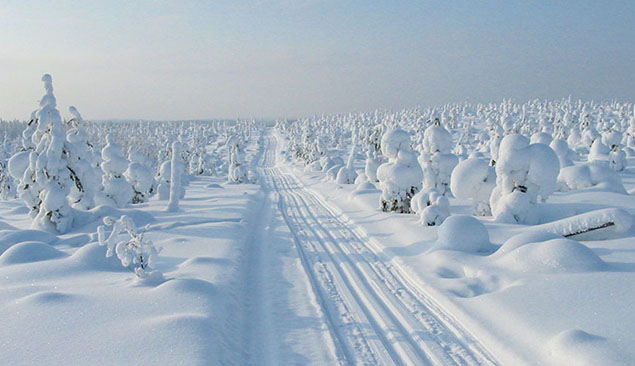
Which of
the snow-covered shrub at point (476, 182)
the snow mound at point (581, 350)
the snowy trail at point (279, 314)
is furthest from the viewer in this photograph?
the snow-covered shrub at point (476, 182)

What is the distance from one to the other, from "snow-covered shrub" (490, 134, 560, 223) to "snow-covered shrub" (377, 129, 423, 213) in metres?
4.56

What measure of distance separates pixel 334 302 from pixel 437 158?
1463 cm

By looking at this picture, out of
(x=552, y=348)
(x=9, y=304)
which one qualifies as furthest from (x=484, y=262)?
(x=9, y=304)

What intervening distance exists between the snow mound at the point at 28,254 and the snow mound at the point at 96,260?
1251mm

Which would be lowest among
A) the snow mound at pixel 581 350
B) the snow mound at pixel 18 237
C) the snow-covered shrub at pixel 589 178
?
the snow mound at pixel 18 237

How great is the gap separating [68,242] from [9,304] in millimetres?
8634

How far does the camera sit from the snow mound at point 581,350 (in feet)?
18.7

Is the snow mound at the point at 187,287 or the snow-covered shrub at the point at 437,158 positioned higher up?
the snow-covered shrub at the point at 437,158

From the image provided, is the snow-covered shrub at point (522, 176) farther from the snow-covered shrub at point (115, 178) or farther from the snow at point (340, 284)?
the snow-covered shrub at point (115, 178)

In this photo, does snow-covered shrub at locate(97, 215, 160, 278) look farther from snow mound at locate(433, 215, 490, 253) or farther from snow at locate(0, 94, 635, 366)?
snow mound at locate(433, 215, 490, 253)

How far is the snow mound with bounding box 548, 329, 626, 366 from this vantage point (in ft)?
18.7

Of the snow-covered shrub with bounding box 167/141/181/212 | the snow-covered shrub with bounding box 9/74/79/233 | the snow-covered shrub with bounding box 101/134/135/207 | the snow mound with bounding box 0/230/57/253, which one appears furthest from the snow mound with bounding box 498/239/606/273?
the snow-covered shrub with bounding box 101/134/135/207

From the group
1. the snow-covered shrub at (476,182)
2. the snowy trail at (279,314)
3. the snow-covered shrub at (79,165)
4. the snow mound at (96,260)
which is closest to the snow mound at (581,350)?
the snowy trail at (279,314)

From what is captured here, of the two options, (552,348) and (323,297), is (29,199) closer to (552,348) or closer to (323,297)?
(323,297)
